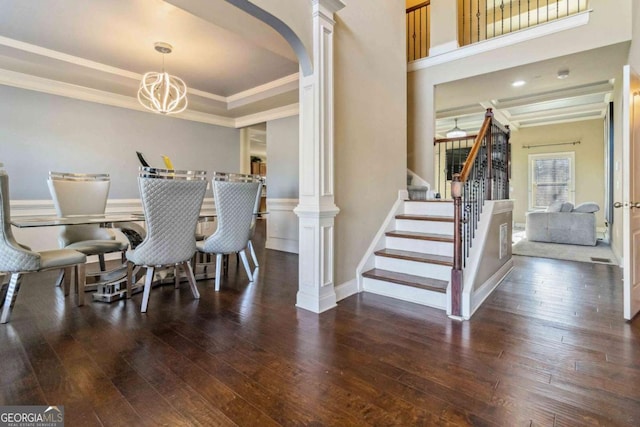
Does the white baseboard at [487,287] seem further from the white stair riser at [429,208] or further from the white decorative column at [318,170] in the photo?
the white decorative column at [318,170]

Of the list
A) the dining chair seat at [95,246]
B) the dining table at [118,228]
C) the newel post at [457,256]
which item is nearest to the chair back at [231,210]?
the dining table at [118,228]

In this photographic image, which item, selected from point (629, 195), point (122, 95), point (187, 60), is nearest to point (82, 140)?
point (122, 95)

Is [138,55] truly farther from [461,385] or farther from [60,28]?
[461,385]

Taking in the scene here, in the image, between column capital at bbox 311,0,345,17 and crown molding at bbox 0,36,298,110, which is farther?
crown molding at bbox 0,36,298,110

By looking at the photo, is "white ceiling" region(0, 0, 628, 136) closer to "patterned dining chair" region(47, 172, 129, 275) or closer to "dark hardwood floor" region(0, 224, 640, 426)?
"patterned dining chair" region(47, 172, 129, 275)

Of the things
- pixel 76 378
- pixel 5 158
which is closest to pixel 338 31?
pixel 76 378

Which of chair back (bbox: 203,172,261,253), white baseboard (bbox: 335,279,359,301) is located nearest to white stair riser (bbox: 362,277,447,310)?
white baseboard (bbox: 335,279,359,301)

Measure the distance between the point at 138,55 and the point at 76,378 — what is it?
375cm

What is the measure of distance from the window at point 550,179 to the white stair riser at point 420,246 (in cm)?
749

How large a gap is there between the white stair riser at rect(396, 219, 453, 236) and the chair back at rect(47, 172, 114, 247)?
351 cm

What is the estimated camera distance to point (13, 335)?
2156mm

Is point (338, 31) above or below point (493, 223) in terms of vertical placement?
above

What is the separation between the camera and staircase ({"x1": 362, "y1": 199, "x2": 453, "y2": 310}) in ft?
9.55

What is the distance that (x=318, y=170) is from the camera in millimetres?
2652
